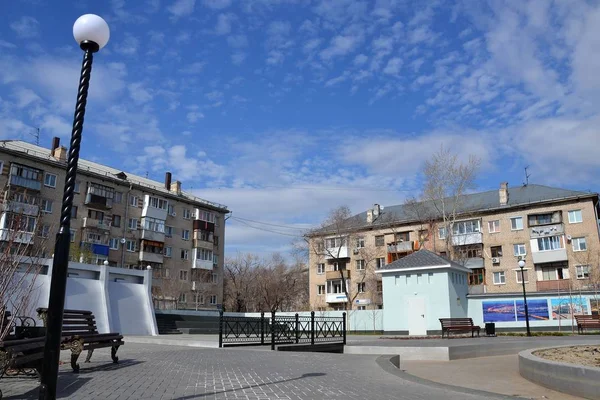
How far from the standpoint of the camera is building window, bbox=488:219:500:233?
5231 cm

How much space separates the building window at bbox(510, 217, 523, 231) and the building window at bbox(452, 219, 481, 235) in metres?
3.34

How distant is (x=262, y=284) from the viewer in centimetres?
6694

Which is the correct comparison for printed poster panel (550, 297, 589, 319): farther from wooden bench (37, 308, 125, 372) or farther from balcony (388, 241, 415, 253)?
wooden bench (37, 308, 125, 372)

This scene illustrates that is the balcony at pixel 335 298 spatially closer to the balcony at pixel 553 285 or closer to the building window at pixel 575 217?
the balcony at pixel 553 285

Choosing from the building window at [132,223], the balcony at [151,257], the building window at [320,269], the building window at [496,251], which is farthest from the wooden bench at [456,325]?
the building window at [132,223]

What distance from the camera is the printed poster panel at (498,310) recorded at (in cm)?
3048

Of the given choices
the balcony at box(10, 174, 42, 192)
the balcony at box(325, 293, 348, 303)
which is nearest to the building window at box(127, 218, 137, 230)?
the balcony at box(10, 174, 42, 192)

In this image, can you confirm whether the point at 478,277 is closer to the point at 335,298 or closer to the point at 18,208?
the point at 335,298

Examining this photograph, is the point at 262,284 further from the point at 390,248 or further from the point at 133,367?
the point at 133,367

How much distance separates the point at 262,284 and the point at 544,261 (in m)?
35.4

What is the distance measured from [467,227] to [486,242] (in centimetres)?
260

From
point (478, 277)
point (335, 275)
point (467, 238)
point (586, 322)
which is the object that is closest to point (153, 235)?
point (335, 275)

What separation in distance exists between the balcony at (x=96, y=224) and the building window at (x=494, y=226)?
133ft

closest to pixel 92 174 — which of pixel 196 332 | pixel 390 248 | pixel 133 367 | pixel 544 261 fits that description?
pixel 196 332
